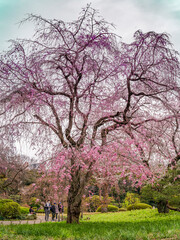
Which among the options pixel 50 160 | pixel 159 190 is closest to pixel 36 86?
pixel 50 160

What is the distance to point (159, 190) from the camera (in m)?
13.8

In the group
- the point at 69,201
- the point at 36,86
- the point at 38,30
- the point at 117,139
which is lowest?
the point at 69,201

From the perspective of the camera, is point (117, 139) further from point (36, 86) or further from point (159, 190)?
point (159, 190)

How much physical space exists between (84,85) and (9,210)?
13.6m

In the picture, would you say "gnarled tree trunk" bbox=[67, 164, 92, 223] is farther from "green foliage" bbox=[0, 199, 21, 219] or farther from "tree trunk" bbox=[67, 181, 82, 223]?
"green foliage" bbox=[0, 199, 21, 219]

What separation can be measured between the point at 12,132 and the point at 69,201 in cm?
349

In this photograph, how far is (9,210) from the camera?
18703 mm

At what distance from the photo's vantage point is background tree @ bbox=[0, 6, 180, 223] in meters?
7.69

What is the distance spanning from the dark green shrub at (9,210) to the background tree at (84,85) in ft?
37.4

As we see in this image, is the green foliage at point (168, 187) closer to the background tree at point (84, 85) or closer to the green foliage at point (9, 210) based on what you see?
the background tree at point (84, 85)

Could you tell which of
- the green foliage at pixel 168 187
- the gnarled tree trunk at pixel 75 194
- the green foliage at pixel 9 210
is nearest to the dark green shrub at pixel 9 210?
the green foliage at pixel 9 210

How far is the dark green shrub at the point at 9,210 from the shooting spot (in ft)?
61.0

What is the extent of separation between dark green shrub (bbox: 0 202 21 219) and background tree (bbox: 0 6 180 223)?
1141 centimetres

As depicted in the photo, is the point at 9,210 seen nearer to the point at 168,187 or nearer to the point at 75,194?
the point at 75,194
